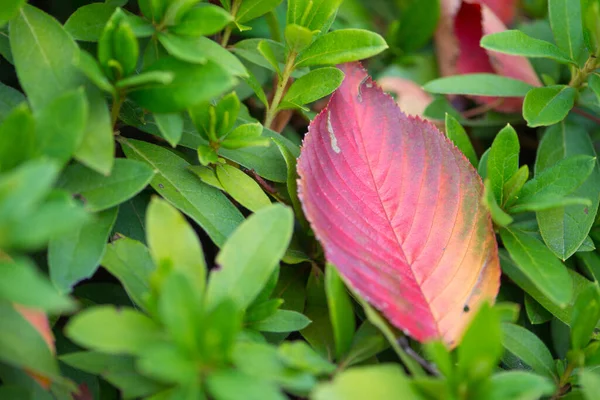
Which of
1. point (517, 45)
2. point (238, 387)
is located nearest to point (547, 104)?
point (517, 45)

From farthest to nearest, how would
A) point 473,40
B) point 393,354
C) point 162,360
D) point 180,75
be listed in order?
point 473,40, point 393,354, point 180,75, point 162,360

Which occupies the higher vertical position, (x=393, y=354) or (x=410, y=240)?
(x=410, y=240)

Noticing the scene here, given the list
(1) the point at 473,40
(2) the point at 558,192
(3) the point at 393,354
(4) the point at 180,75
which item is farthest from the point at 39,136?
(1) the point at 473,40

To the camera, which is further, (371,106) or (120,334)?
(371,106)

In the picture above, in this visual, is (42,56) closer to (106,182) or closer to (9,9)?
(9,9)

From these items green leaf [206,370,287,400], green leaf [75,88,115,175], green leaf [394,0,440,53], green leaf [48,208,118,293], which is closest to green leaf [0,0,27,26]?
green leaf [75,88,115,175]

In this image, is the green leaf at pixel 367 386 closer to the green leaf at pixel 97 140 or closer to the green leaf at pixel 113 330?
the green leaf at pixel 113 330

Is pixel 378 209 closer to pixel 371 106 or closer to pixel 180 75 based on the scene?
pixel 371 106

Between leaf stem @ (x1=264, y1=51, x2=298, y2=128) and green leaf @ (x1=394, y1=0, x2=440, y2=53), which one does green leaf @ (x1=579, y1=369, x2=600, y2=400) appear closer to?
leaf stem @ (x1=264, y1=51, x2=298, y2=128)
